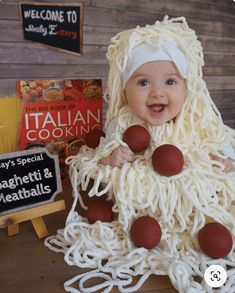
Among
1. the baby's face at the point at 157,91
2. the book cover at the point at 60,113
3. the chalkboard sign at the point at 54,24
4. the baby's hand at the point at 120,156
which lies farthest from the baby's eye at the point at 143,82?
the chalkboard sign at the point at 54,24

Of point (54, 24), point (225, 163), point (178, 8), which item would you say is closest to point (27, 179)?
point (225, 163)

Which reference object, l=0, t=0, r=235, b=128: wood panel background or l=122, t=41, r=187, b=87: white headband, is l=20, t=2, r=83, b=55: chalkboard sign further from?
l=122, t=41, r=187, b=87: white headband

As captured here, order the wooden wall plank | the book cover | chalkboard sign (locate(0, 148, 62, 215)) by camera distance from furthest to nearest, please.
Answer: the wooden wall plank → the book cover → chalkboard sign (locate(0, 148, 62, 215))

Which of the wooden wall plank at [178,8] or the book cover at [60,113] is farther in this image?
the wooden wall plank at [178,8]

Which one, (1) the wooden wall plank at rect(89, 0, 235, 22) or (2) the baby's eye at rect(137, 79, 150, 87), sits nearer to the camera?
(2) the baby's eye at rect(137, 79, 150, 87)

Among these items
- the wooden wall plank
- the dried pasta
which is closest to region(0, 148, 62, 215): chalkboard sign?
the dried pasta

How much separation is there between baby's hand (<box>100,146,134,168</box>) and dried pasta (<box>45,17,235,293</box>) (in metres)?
0.01

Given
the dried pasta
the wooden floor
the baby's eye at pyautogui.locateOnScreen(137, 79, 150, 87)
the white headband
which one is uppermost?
the white headband

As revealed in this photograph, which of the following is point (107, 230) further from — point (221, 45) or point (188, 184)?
point (221, 45)

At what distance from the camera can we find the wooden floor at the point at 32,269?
1.78 ft

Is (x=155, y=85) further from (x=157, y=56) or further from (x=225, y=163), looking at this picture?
(x=225, y=163)

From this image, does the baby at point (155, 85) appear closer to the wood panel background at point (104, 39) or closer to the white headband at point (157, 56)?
the white headband at point (157, 56)

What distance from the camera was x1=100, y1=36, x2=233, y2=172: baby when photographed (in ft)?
2.19

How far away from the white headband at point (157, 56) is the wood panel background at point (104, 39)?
24.6 inches
